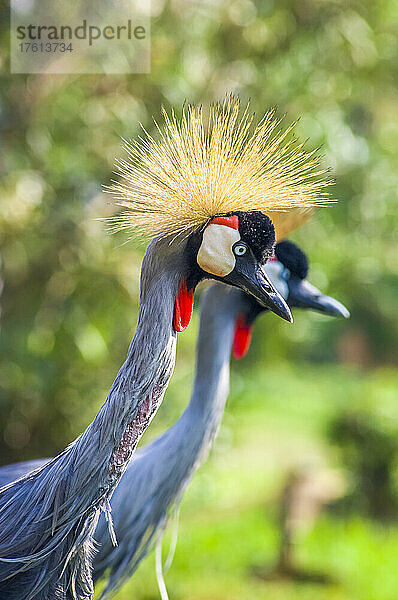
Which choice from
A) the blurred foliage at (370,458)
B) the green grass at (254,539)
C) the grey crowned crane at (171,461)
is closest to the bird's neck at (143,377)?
the grey crowned crane at (171,461)

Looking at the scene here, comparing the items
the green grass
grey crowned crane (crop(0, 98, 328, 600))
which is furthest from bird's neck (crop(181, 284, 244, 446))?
the green grass

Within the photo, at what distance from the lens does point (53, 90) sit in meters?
2.52

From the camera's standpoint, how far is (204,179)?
3.37ft

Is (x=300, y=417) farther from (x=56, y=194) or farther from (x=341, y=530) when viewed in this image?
(x=56, y=194)

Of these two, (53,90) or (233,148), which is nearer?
(233,148)

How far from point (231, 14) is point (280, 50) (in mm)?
223

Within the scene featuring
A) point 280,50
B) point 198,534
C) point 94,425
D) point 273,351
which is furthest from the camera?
point 273,351

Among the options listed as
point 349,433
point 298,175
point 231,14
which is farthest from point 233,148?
point 349,433

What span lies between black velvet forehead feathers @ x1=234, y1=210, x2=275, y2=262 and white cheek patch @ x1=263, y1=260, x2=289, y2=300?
0.49 meters

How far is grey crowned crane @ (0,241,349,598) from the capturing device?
4.55 ft

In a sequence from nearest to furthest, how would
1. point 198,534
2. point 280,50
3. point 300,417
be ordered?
point 280,50, point 198,534, point 300,417

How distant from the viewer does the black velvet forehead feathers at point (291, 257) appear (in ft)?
4.96

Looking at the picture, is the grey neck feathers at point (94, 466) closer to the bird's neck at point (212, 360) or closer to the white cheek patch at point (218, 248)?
the white cheek patch at point (218, 248)

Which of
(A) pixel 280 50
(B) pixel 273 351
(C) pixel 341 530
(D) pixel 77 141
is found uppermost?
(A) pixel 280 50
